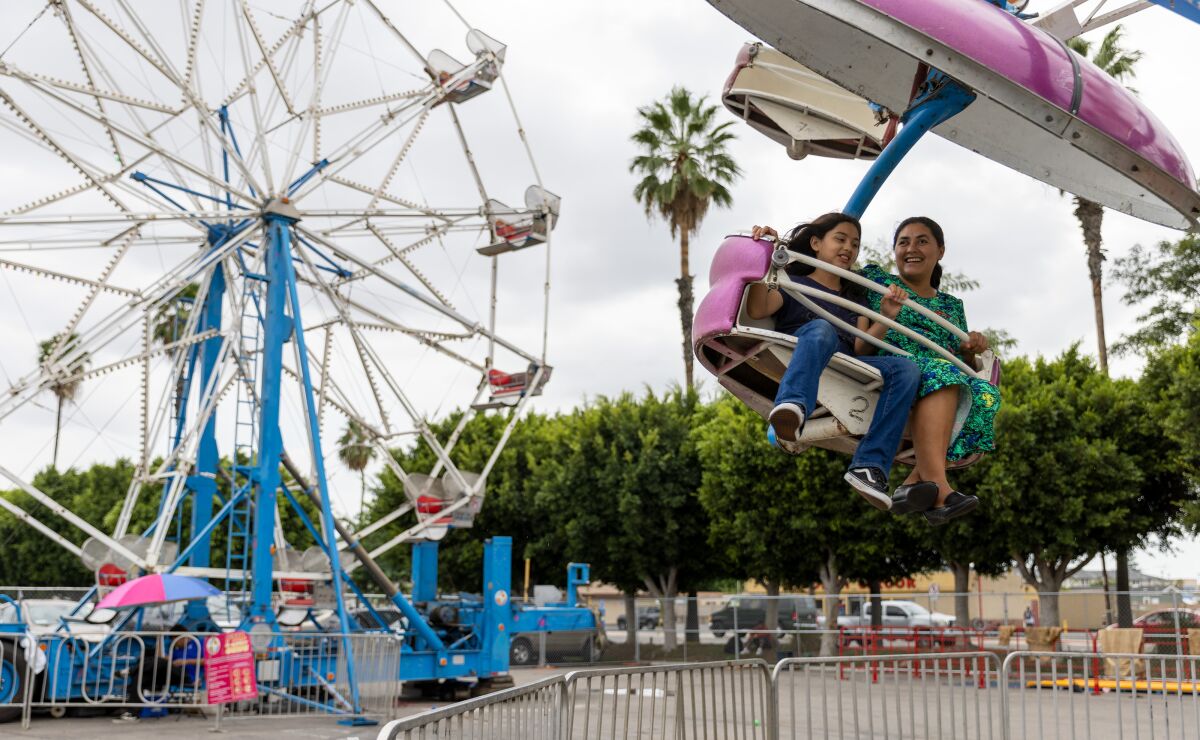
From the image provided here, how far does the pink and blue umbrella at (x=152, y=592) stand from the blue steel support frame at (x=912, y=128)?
12010 mm

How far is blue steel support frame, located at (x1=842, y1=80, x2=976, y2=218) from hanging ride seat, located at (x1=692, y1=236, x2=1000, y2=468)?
543mm

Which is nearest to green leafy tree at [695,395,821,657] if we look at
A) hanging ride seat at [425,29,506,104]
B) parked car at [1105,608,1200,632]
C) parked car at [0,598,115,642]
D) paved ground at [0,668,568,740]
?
parked car at [1105,608,1200,632]

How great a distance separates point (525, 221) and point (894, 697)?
41.1 ft

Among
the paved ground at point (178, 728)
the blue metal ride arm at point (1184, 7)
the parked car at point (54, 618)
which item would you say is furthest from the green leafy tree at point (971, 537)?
the blue metal ride arm at point (1184, 7)

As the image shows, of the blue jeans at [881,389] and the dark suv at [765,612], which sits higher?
the blue jeans at [881,389]

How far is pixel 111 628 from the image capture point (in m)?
15.2

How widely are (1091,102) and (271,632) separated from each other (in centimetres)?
1317

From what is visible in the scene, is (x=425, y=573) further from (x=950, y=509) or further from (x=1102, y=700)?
(x=950, y=509)

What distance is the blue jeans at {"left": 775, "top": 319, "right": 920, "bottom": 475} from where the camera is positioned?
13.3 feet

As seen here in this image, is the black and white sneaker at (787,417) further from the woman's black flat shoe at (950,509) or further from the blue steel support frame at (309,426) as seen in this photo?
the blue steel support frame at (309,426)

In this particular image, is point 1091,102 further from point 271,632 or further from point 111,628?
point 111,628

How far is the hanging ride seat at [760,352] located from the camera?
415 cm

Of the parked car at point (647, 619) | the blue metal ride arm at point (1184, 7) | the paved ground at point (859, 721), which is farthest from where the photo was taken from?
the parked car at point (647, 619)

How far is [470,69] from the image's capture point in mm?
20547
